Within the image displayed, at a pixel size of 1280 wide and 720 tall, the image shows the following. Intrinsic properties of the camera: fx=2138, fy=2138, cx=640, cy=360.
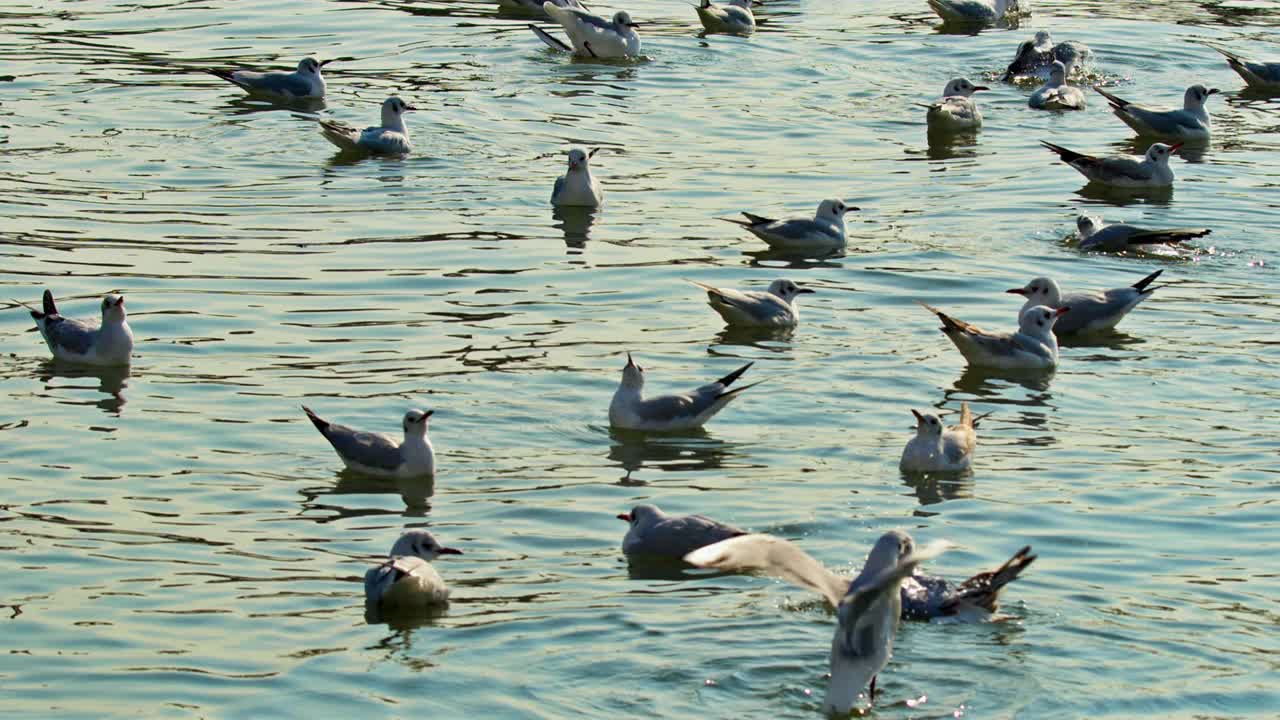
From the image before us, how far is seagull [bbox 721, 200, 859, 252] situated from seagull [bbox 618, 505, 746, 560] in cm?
750

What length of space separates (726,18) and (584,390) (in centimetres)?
1503

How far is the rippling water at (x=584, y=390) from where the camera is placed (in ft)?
31.6

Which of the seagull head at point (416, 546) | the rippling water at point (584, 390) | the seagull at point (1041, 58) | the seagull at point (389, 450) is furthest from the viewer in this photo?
the seagull at point (1041, 58)

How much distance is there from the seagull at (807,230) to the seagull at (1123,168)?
3889mm

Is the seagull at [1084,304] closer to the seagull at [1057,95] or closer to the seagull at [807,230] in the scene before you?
the seagull at [807,230]

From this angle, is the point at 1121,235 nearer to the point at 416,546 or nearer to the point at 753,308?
the point at 753,308

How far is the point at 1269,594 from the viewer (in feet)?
34.7

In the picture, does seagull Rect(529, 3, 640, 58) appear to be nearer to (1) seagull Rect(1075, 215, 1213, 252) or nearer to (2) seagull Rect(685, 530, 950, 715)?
(1) seagull Rect(1075, 215, 1213, 252)

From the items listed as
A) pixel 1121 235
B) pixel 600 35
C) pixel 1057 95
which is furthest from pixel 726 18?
pixel 1121 235

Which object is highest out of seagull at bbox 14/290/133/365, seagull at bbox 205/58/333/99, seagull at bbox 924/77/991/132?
seagull at bbox 924/77/991/132

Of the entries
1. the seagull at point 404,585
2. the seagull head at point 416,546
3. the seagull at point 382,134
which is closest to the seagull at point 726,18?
the seagull at point 382,134

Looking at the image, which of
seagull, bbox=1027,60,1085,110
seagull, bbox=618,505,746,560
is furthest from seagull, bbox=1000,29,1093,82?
seagull, bbox=618,505,746,560

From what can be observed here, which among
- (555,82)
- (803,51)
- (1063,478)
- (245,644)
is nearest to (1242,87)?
(803,51)

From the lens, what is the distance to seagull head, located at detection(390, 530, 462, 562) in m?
10.6
